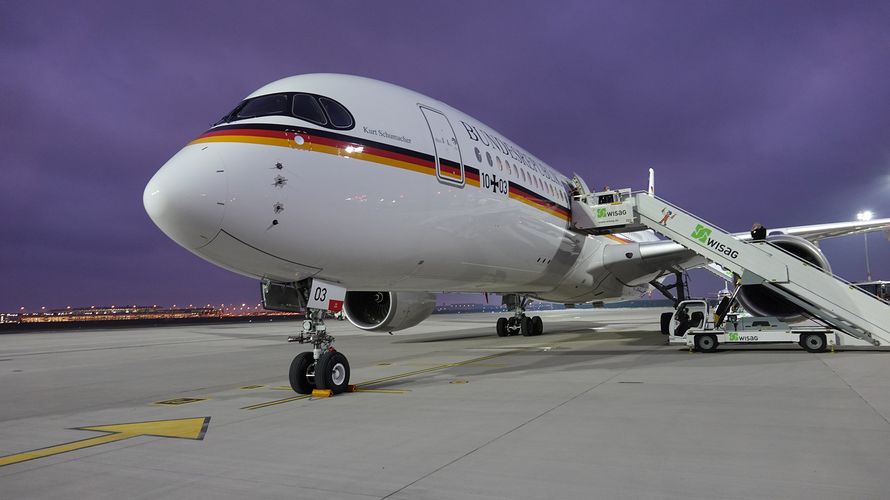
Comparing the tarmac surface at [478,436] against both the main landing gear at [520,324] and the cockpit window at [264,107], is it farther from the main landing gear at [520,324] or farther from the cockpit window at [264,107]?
the main landing gear at [520,324]

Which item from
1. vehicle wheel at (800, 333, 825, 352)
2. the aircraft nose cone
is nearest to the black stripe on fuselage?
the aircraft nose cone

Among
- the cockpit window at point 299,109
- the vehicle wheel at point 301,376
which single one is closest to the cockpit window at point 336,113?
the cockpit window at point 299,109

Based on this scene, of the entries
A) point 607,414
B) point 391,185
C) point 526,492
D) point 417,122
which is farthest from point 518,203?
point 526,492

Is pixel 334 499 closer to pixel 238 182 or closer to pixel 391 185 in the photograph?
pixel 238 182

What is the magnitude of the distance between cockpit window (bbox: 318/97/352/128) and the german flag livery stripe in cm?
17

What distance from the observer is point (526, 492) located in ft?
9.23

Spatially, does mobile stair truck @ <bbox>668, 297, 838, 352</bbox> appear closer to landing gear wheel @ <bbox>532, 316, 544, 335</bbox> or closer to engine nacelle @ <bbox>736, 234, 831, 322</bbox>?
engine nacelle @ <bbox>736, 234, 831, 322</bbox>

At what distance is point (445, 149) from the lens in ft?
24.6

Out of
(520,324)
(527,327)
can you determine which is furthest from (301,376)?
(520,324)

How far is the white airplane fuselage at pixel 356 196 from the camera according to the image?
525 cm

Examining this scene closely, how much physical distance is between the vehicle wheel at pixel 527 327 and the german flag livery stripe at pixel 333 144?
1087cm

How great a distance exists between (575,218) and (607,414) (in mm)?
7787

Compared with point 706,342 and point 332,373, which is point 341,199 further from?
point 706,342

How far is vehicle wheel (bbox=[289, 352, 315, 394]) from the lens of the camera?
652 cm
